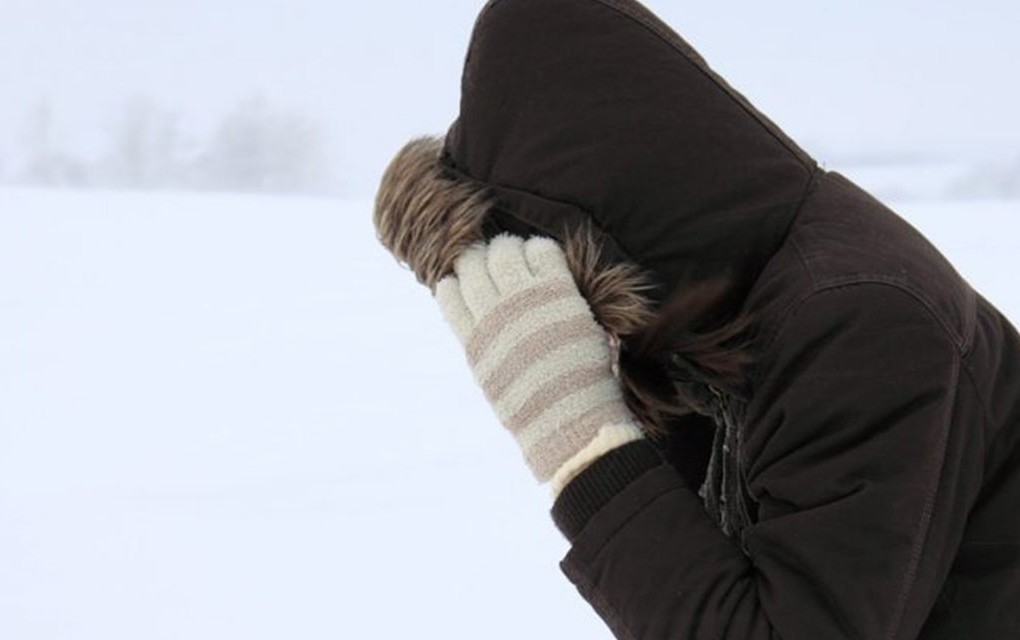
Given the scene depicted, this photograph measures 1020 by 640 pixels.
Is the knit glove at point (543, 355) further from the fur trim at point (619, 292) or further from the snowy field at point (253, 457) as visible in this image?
the snowy field at point (253, 457)

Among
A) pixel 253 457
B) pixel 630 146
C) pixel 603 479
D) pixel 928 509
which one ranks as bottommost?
pixel 928 509

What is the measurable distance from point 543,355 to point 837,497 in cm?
20

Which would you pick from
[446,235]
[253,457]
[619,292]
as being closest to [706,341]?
[619,292]

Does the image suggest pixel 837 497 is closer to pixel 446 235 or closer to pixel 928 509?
pixel 928 509

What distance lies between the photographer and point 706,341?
2.48 feet

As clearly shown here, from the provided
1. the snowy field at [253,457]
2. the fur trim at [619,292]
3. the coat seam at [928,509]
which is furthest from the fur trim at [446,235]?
the snowy field at [253,457]

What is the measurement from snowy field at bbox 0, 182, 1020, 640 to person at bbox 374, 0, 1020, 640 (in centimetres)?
130

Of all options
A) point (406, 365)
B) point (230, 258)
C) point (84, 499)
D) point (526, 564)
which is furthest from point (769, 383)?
point (230, 258)

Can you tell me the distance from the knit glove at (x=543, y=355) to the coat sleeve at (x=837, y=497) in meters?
0.07

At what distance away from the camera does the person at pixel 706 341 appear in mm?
701

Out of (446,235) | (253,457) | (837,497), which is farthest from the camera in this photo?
(253,457)

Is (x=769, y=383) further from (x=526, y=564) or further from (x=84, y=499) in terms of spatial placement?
(x=84, y=499)

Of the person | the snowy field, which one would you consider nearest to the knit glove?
the person

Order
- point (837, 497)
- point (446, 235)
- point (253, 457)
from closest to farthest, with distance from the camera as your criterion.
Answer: point (837, 497) → point (446, 235) → point (253, 457)
